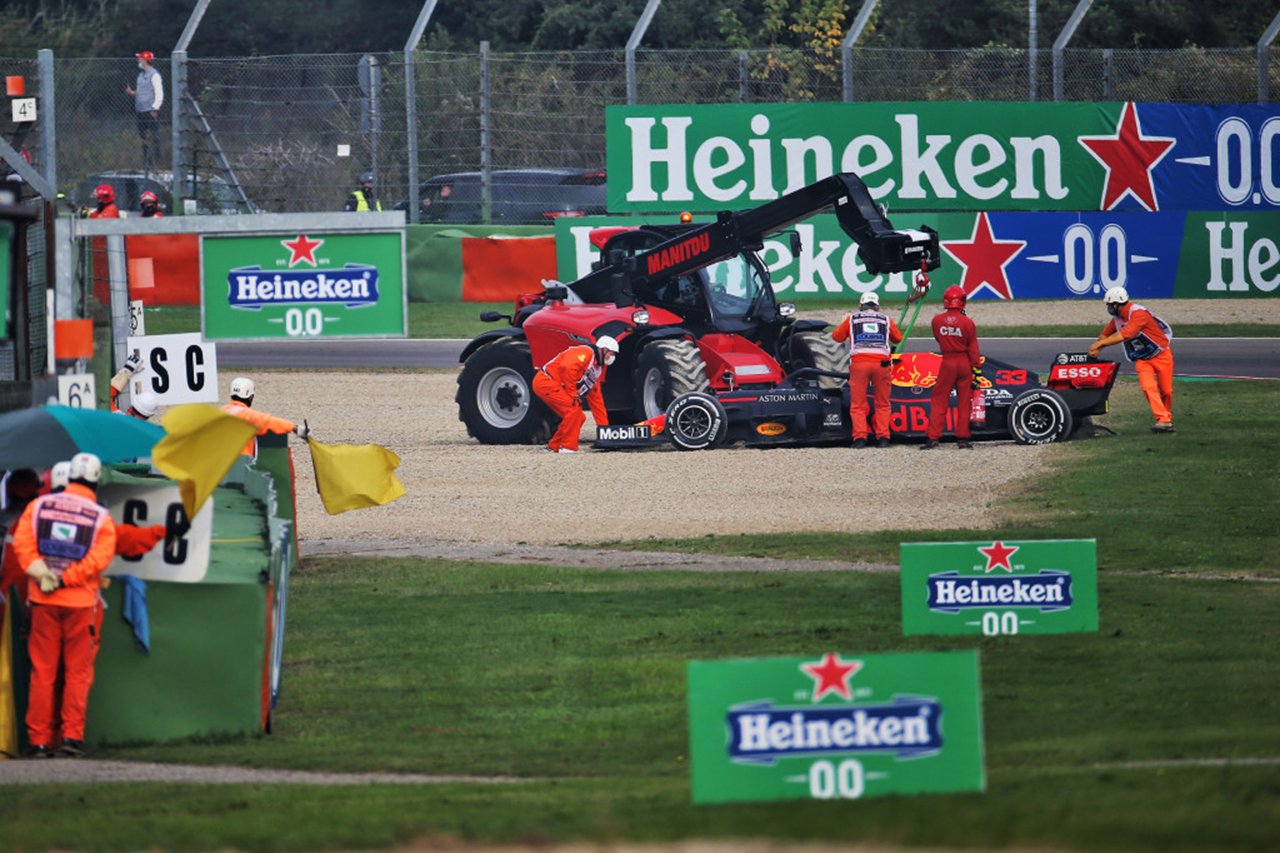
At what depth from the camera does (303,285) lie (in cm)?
1243

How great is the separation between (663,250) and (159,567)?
1232 cm

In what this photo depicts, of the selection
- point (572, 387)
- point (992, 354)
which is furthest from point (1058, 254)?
point (572, 387)

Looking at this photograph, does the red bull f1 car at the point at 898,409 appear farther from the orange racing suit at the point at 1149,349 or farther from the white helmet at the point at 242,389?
the white helmet at the point at 242,389

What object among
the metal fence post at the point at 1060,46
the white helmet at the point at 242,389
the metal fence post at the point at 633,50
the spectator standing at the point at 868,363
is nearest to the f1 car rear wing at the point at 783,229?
the spectator standing at the point at 868,363

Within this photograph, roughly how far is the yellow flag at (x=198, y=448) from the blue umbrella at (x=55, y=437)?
0.82 m

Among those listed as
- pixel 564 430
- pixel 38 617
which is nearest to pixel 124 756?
pixel 38 617

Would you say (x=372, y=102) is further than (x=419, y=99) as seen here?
No

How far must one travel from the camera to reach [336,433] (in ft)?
75.9

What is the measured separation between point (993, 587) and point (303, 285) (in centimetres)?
459

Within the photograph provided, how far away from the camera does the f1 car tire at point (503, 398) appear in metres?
22.2

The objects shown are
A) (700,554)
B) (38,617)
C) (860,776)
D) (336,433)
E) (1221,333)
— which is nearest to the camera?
(860,776)

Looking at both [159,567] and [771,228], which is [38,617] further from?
[771,228]

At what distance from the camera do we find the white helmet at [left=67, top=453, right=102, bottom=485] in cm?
1024

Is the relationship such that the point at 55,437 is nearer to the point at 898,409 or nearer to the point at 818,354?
the point at 898,409
